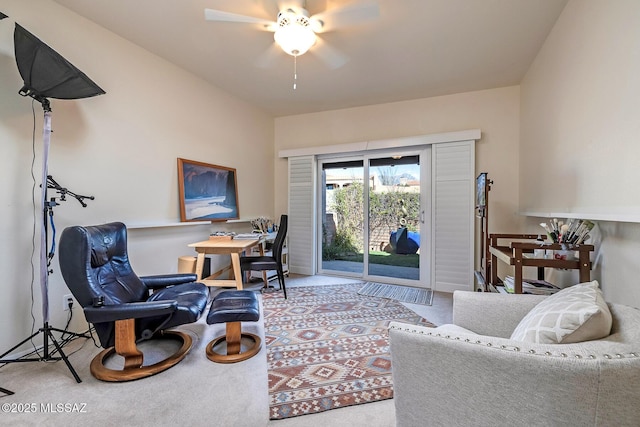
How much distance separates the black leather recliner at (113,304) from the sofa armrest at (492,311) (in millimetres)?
1713

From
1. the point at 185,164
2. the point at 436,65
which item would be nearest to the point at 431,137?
the point at 436,65

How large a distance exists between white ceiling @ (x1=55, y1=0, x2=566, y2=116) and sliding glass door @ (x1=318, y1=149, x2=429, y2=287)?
1052 mm

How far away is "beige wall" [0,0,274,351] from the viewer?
1894 mm

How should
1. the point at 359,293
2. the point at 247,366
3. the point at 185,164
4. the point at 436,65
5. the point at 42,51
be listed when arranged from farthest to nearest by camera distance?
the point at 359,293
the point at 185,164
the point at 436,65
the point at 247,366
the point at 42,51

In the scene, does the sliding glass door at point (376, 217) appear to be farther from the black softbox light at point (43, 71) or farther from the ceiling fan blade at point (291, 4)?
the black softbox light at point (43, 71)

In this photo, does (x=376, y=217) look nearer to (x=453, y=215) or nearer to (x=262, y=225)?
(x=453, y=215)

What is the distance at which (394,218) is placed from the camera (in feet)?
13.1

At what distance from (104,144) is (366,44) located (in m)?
2.59

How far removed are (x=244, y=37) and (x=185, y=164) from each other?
1.53 meters

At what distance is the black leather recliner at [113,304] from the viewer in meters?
1.67

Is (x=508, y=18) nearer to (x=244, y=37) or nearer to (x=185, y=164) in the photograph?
(x=244, y=37)

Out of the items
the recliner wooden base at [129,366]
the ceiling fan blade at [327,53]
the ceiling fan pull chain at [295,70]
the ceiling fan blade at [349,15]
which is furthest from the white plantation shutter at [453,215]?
the recliner wooden base at [129,366]

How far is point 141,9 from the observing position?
2150mm

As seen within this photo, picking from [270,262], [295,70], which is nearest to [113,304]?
[270,262]
